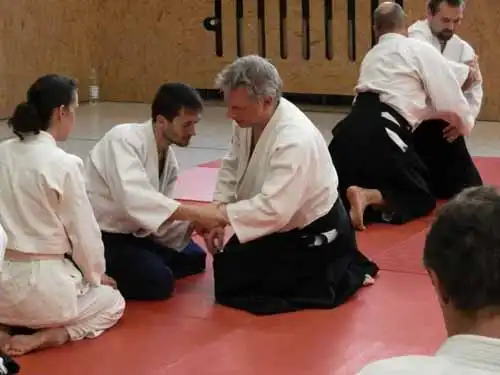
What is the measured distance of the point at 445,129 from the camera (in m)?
6.05

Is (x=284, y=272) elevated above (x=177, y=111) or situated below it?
below

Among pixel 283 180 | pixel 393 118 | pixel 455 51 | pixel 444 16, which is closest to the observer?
pixel 283 180

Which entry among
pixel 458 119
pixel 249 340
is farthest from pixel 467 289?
pixel 458 119

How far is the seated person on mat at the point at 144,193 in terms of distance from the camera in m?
4.29

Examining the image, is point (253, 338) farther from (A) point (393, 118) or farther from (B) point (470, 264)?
(B) point (470, 264)

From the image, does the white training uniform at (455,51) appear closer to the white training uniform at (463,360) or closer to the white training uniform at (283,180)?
the white training uniform at (283,180)

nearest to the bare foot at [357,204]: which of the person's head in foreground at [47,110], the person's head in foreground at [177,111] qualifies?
the person's head in foreground at [177,111]

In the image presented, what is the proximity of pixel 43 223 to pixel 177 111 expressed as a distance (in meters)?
0.86

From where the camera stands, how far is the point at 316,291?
4340 millimetres

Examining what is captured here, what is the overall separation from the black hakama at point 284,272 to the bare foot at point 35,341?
2.59ft

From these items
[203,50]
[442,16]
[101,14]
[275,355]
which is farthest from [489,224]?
[101,14]

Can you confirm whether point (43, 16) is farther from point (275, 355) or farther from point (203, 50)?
point (275, 355)

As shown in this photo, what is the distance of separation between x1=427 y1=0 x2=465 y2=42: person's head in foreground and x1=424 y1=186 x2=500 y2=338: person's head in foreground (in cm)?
470

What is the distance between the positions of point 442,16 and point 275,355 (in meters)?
3.10
